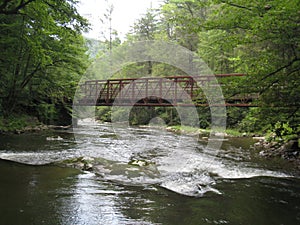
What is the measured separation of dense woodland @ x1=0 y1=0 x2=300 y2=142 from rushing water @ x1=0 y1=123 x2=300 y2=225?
6.20ft

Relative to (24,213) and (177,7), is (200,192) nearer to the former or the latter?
(24,213)

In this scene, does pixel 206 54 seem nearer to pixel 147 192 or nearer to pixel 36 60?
pixel 36 60

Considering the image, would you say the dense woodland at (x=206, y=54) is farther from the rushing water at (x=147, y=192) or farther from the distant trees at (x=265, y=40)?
the rushing water at (x=147, y=192)

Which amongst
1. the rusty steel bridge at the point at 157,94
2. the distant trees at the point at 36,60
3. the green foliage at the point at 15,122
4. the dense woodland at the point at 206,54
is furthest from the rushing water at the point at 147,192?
the green foliage at the point at 15,122

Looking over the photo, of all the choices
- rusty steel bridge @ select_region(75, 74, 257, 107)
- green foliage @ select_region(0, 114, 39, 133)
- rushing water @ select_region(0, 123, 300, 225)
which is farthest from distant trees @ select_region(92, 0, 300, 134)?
green foliage @ select_region(0, 114, 39, 133)

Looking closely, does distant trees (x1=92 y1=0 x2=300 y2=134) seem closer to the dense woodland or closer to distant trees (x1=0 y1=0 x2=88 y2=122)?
the dense woodland

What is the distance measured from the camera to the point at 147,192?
4.33 metres

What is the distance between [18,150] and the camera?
7.58 m

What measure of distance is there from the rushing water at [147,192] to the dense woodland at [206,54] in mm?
1890

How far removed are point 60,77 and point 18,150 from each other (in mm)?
7604

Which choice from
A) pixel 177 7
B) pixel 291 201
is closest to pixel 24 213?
pixel 291 201

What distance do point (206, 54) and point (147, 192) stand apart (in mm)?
17163

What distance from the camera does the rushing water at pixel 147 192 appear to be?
3.30 m

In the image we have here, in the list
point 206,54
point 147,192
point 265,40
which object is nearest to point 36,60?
point 147,192
